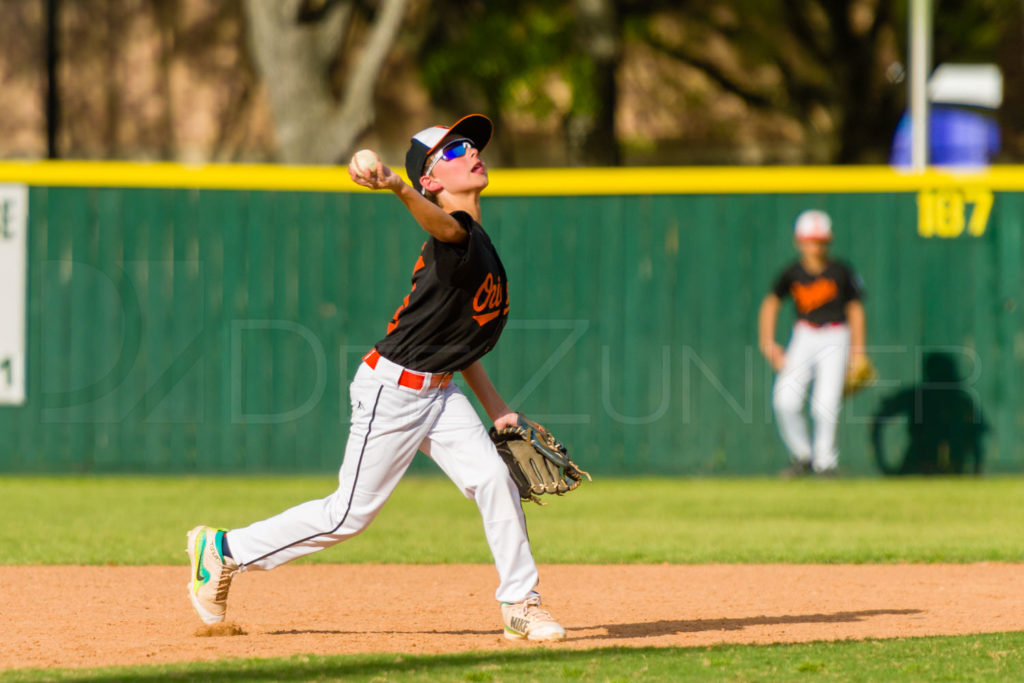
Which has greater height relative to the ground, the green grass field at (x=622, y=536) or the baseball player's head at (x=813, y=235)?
the baseball player's head at (x=813, y=235)

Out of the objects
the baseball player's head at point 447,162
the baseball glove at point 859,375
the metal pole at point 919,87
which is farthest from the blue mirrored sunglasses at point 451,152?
the metal pole at point 919,87

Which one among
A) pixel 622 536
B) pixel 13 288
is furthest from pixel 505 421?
pixel 13 288

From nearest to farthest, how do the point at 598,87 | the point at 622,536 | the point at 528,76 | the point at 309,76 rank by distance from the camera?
the point at 622,536 → the point at 309,76 → the point at 598,87 → the point at 528,76

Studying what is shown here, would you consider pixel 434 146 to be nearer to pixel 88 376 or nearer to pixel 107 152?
pixel 88 376

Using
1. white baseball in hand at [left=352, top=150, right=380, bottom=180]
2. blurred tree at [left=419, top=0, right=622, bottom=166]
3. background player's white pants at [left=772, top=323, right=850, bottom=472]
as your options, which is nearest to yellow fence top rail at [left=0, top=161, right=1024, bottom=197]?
background player's white pants at [left=772, top=323, right=850, bottom=472]

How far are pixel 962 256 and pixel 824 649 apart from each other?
7489 mm

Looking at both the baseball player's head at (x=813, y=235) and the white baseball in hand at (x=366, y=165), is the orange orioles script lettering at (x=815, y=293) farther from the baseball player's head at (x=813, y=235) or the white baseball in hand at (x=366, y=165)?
the white baseball in hand at (x=366, y=165)

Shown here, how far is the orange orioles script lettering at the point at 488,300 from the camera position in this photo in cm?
494

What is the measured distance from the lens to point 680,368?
38.8 feet

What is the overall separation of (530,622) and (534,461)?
A: 600 millimetres

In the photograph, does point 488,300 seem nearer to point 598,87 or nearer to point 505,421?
point 505,421

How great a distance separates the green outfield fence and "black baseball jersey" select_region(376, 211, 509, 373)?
6.83 meters

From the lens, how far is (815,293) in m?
11.3

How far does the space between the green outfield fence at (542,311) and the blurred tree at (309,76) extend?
4.14 m
